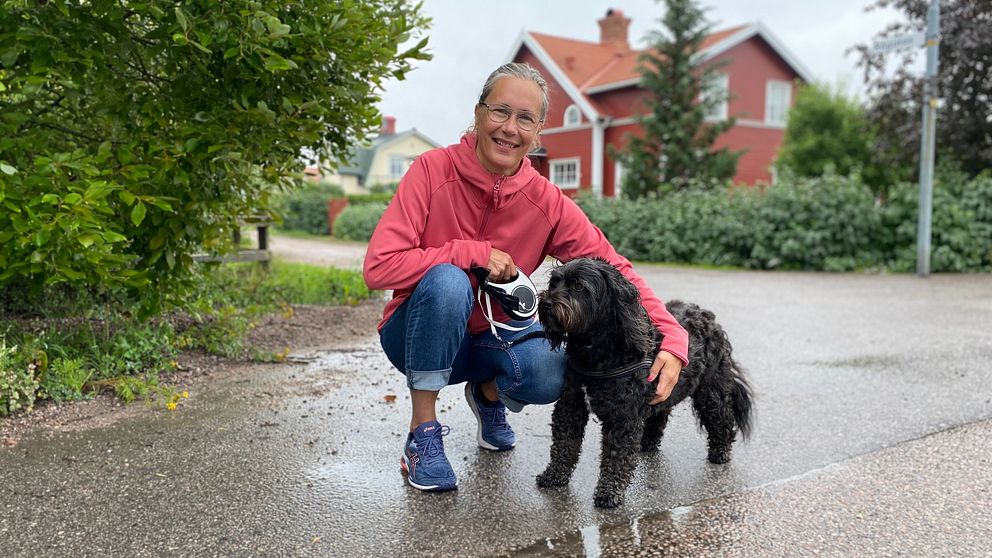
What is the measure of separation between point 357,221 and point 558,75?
8.87m

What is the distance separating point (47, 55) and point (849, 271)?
1215 centimetres

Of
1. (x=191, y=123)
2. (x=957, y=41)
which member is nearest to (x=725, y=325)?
(x=191, y=123)

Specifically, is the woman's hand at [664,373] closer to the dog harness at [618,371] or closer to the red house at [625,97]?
the dog harness at [618,371]

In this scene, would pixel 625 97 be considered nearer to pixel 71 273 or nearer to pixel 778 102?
pixel 778 102

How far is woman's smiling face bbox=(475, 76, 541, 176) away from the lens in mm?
3014

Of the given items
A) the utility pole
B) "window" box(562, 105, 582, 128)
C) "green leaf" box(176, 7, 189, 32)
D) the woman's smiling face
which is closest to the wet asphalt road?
the woman's smiling face

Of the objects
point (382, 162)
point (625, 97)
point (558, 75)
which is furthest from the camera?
point (382, 162)

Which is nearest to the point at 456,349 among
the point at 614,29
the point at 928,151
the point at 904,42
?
the point at 928,151

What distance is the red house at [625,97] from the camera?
25.8m

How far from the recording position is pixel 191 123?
4148mm

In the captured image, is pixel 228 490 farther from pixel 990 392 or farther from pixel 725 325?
pixel 725 325

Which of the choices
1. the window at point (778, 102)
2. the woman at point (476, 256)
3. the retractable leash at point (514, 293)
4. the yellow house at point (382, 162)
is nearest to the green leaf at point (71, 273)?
the woman at point (476, 256)

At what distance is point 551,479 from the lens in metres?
3.09

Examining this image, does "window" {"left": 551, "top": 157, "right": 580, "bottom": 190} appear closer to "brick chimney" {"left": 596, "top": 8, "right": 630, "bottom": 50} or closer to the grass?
"brick chimney" {"left": 596, "top": 8, "right": 630, "bottom": 50}
